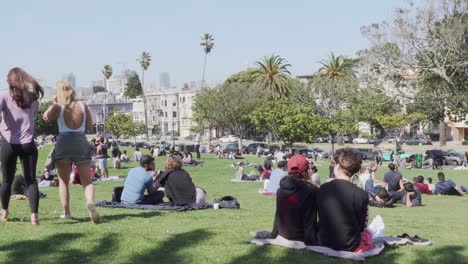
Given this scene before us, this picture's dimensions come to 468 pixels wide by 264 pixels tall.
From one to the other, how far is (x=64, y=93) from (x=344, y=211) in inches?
143

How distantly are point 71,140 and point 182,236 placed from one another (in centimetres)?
184

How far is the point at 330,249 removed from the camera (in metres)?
6.90

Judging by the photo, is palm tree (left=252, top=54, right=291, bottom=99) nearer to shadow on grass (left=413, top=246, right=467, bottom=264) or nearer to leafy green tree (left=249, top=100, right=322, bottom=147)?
leafy green tree (left=249, top=100, right=322, bottom=147)

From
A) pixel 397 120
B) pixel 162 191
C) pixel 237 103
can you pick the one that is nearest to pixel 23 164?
pixel 162 191

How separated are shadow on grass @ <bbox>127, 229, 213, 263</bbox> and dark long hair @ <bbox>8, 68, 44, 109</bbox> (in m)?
2.37

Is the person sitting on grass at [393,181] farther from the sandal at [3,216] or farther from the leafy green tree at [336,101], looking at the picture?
the leafy green tree at [336,101]

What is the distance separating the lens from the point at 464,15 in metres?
34.4

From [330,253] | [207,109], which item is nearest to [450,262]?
[330,253]

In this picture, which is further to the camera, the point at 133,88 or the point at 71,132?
the point at 133,88

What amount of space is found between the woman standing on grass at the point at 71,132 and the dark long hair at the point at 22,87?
0.80ft

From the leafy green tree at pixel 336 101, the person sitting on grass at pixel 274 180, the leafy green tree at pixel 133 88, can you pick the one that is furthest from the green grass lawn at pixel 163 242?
the leafy green tree at pixel 133 88

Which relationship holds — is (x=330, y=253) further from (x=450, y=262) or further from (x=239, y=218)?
(x=239, y=218)

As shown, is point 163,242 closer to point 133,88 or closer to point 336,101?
point 336,101

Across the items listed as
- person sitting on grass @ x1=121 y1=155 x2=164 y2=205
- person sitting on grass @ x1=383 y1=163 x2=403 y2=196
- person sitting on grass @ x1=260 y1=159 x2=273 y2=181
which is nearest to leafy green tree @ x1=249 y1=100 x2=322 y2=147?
person sitting on grass @ x1=260 y1=159 x2=273 y2=181
